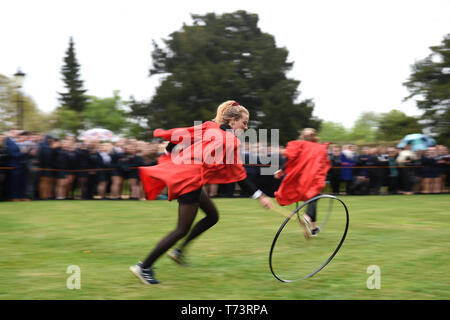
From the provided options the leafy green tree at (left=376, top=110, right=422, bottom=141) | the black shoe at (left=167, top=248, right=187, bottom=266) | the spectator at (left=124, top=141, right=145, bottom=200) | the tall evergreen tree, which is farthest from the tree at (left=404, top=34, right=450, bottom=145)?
the tall evergreen tree

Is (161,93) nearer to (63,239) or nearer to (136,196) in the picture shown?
(136,196)

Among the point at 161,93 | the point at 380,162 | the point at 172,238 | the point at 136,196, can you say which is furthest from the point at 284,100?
the point at 172,238

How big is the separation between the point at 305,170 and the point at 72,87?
80644 mm

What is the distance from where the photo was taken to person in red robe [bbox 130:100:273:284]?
552 cm

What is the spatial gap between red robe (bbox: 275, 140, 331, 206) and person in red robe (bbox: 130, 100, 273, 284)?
11.8 feet

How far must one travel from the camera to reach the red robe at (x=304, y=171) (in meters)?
9.11

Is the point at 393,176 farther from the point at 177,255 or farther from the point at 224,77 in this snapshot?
the point at 224,77

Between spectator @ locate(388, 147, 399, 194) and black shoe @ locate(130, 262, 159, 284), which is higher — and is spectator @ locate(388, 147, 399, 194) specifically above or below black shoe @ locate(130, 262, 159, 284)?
above

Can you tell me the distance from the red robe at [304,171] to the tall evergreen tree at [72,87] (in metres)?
77.0

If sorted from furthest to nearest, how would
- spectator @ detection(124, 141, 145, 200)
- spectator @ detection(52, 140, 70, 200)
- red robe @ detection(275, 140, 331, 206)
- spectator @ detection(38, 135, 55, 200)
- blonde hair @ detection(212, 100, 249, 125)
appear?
spectator @ detection(124, 141, 145, 200), spectator @ detection(52, 140, 70, 200), spectator @ detection(38, 135, 55, 200), red robe @ detection(275, 140, 331, 206), blonde hair @ detection(212, 100, 249, 125)

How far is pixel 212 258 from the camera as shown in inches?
269

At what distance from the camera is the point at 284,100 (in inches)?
1842

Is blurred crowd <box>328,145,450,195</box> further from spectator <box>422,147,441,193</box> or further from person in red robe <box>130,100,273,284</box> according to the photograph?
person in red robe <box>130,100,273,284</box>
